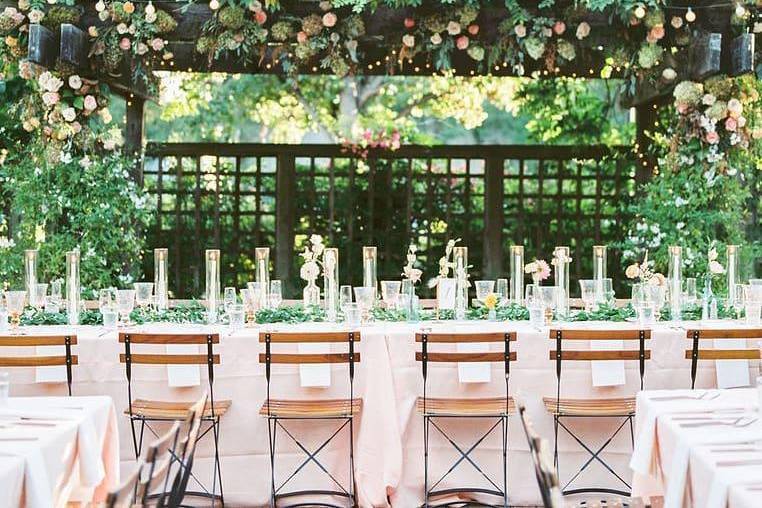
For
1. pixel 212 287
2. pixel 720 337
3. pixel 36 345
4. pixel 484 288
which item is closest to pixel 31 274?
pixel 212 287

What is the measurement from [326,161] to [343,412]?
645 cm

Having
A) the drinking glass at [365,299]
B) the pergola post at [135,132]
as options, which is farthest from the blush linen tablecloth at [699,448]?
the pergola post at [135,132]

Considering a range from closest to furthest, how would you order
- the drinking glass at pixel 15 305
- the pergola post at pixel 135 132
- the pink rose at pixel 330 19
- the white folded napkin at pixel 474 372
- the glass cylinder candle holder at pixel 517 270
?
the white folded napkin at pixel 474 372
the drinking glass at pixel 15 305
the glass cylinder candle holder at pixel 517 270
the pink rose at pixel 330 19
the pergola post at pixel 135 132

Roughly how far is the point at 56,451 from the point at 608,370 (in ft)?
10.2

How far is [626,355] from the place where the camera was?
5.78m

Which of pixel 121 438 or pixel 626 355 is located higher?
pixel 626 355

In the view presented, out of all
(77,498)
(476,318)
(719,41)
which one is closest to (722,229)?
(719,41)

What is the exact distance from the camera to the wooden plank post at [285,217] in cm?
1148

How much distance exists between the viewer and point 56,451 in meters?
3.90

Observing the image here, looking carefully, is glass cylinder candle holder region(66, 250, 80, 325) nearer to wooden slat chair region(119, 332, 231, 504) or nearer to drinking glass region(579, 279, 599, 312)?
wooden slat chair region(119, 332, 231, 504)

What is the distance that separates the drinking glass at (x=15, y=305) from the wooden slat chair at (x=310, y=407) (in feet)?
4.62

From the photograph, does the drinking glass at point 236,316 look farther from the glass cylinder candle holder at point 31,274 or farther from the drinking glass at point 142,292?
the glass cylinder candle holder at point 31,274

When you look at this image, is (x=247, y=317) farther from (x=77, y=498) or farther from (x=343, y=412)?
(x=77, y=498)

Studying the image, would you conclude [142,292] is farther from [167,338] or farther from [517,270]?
[517,270]
